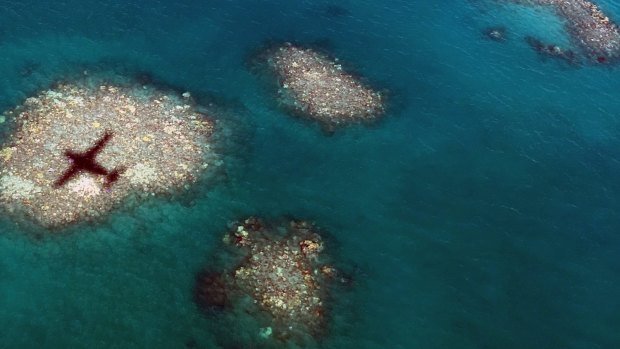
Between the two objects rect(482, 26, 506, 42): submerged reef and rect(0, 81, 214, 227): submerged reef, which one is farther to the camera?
rect(482, 26, 506, 42): submerged reef

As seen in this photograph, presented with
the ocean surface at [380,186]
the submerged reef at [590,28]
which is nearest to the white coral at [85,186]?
the ocean surface at [380,186]

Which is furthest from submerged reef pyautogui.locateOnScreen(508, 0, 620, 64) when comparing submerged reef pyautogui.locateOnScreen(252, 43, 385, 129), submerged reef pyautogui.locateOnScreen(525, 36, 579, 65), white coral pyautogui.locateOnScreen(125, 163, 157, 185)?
white coral pyautogui.locateOnScreen(125, 163, 157, 185)

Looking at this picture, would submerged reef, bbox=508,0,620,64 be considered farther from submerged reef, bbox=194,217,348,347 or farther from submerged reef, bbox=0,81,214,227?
submerged reef, bbox=0,81,214,227

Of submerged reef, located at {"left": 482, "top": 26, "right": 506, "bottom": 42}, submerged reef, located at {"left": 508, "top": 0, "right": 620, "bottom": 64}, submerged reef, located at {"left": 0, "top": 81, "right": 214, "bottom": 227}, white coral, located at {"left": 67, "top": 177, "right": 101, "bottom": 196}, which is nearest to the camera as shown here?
submerged reef, located at {"left": 0, "top": 81, "right": 214, "bottom": 227}

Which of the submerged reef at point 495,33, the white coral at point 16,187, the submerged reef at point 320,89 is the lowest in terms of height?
the white coral at point 16,187

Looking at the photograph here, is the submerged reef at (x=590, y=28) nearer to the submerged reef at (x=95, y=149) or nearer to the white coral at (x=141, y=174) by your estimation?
the submerged reef at (x=95, y=149)

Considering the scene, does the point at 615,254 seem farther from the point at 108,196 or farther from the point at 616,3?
the point at 616,3
